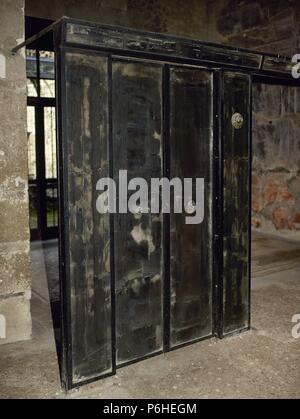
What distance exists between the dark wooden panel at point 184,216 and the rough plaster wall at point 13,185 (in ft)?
3.95

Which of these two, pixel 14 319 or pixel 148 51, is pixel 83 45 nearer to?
pixel 148 51

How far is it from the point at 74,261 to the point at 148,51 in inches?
58.7

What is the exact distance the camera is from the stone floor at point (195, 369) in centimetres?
297

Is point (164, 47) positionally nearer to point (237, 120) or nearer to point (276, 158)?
point (237, 120)

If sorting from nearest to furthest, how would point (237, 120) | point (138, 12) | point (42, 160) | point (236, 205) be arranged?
point (237, 120), point (236, 205), point (138, 12), point (42, 160)

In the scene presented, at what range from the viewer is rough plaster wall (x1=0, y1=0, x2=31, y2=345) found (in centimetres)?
348

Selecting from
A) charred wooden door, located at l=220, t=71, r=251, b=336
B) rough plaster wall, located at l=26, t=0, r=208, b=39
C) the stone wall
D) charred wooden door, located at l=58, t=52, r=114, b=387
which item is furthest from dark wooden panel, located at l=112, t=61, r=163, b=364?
the stone wall

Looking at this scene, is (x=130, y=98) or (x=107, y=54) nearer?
(x=107, y=54)

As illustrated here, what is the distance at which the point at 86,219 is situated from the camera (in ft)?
9.74

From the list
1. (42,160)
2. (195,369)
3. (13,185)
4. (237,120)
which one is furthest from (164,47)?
(42,160)

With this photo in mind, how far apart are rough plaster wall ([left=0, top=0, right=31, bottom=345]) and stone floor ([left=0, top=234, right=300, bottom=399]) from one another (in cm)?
29

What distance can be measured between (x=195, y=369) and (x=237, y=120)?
76.3 inches

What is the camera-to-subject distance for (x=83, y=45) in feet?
9.13
